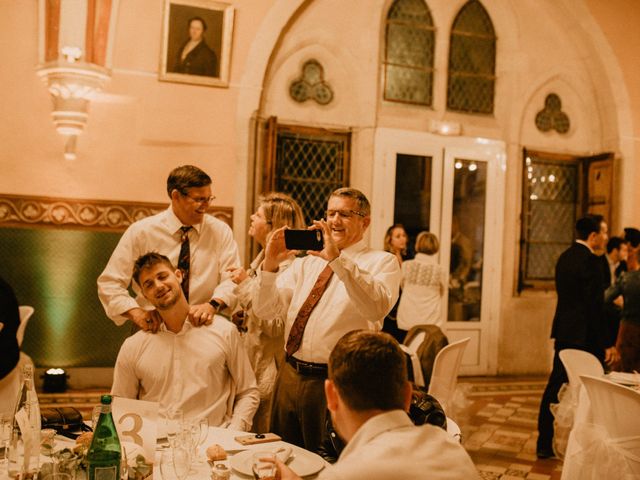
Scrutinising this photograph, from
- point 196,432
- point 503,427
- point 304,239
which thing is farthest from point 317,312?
point 503,427

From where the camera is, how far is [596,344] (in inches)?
188

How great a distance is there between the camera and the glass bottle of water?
1813 millimetres

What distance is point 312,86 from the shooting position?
704 centimetres

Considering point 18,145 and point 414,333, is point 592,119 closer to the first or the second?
point 414,333

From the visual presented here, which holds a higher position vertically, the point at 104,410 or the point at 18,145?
the point at 18,145

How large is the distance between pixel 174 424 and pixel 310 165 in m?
5.28

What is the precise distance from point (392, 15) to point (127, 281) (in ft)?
16.7

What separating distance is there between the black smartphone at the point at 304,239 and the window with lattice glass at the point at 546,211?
18.5ft

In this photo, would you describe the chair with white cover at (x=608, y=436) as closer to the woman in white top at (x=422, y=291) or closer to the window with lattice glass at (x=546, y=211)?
the woman in white top at (x=422, y=291)

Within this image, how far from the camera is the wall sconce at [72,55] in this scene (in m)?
5.72

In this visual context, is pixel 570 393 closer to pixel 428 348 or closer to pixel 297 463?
pixel 428 348

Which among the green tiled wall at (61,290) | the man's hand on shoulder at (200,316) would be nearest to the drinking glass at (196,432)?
the man's hand on shoulder at (200,316)

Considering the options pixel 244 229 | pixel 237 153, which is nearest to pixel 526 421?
pixel 244 229

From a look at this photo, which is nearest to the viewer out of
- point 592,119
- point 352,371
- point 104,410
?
point 352,371
